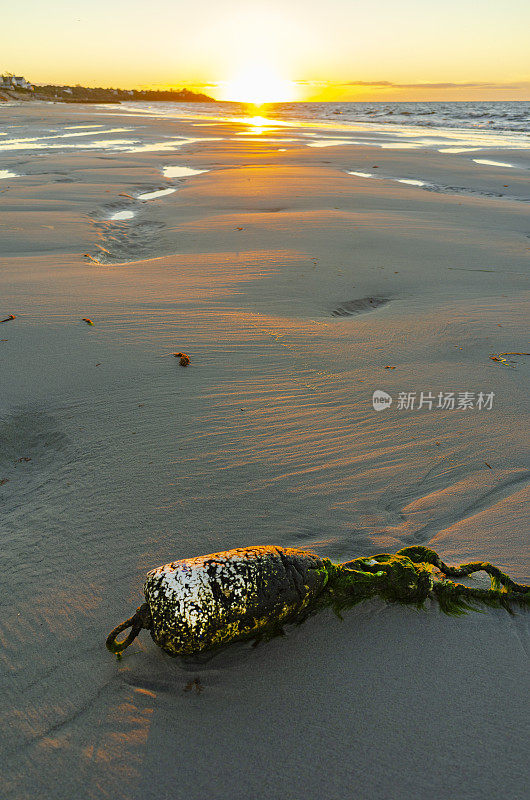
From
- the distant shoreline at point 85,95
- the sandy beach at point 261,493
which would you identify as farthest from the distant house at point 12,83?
the sandy beach at point 261,493

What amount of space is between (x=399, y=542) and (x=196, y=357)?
197cm

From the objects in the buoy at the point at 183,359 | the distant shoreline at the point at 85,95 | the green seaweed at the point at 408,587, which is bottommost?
the green seaweed at the point at 408,587

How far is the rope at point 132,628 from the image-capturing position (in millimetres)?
1556

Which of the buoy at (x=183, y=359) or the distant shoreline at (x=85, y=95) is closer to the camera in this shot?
the buoy at (x=183, y=359)

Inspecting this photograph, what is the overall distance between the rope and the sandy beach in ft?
0.23

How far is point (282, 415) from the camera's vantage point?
9.77 feet

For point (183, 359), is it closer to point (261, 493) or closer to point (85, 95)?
point (261, 493)

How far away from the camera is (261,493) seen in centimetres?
238

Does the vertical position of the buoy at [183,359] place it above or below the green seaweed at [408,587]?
above

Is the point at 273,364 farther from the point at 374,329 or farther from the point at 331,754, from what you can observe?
the point at 331,754

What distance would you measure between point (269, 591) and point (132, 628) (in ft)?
1.52

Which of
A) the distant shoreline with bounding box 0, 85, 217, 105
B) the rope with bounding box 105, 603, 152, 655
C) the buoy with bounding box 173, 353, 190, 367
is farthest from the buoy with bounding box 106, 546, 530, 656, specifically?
the distant shoreline with bounding box 0, 85, 217, 105

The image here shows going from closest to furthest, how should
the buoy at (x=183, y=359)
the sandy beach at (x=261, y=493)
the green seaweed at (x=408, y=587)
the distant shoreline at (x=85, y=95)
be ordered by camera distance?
the sandy beach at (x=261, y=493)
the green seaweed at (x=408, y=587)
the buoy at (x=183, y=359)
the distant shoreline at (x=85, y=95)

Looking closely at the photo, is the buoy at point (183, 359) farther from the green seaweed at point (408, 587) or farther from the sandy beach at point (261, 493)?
the green seaweed at point (408, 587)
